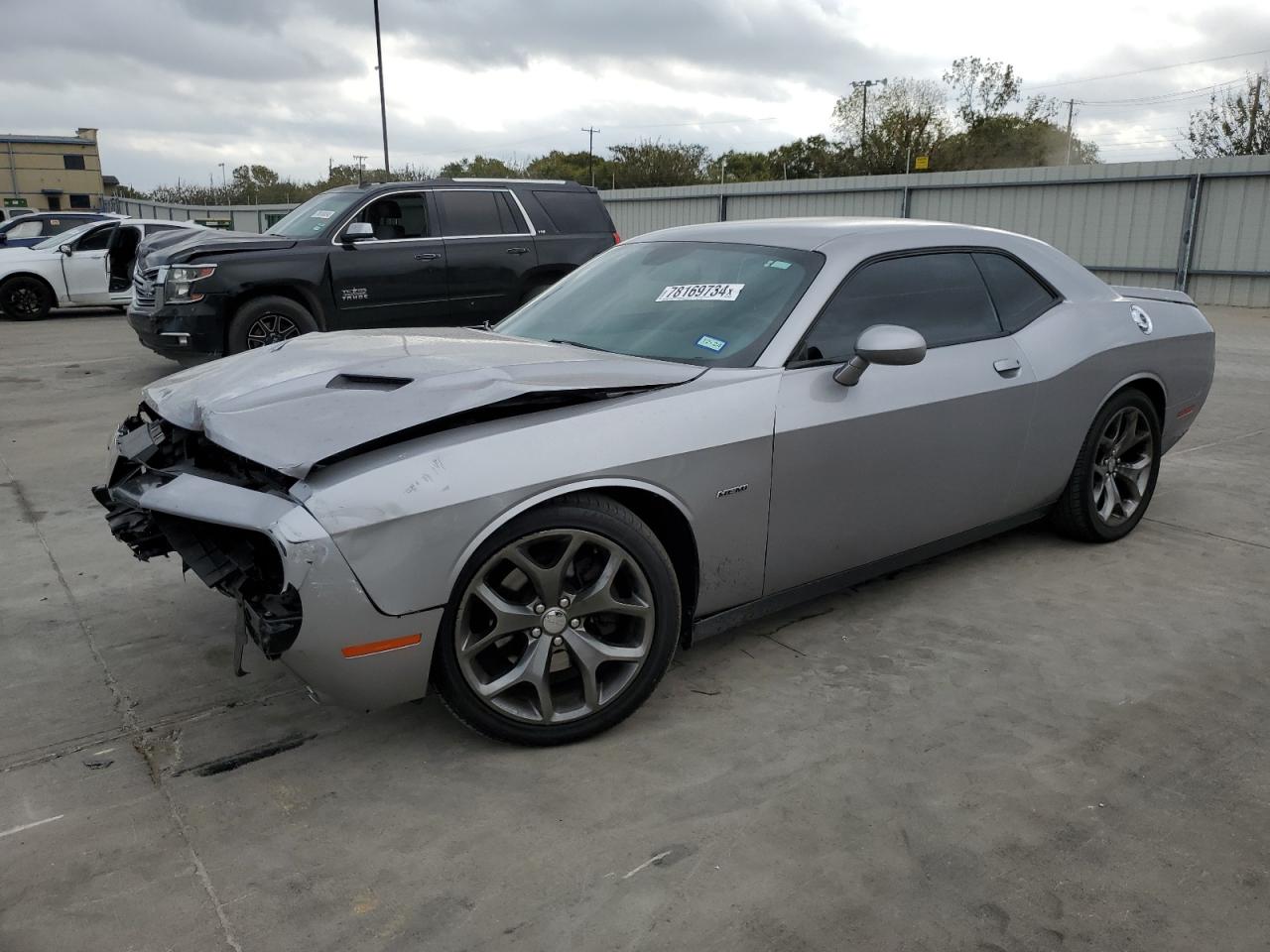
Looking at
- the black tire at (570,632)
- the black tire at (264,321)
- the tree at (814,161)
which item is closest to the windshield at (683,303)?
the black tire at (570,632)

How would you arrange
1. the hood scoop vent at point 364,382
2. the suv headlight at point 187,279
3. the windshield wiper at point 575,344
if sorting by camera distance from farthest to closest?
1. the suv headlight at point 187,279
2. the windshield wiper at point 575,344
3. the hood scoop vent at point 364,382

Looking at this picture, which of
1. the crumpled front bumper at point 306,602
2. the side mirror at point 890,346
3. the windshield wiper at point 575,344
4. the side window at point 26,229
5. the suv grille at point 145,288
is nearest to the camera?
the crumpled front bumper at point 306,602

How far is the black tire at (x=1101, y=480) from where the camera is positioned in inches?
178

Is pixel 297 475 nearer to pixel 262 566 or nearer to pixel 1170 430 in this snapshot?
pixel 262 566

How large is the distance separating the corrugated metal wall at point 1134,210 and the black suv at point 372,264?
12358mm

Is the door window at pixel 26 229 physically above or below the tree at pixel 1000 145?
below

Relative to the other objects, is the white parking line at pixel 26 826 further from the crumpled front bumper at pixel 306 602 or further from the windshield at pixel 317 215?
the windshield at pixel 317 215

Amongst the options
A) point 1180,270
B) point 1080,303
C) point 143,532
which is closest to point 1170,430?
point 1080,303

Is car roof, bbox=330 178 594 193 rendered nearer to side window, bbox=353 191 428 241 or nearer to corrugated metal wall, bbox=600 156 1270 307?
side window, bbox=353 191 428 241

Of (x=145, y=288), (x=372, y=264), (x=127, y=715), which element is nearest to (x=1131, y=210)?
(x=372, y=264)

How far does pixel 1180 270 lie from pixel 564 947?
18969 mm

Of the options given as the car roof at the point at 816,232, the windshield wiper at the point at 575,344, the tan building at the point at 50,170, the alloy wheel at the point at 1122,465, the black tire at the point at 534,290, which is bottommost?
the alloy wheel at the point at 1122,465

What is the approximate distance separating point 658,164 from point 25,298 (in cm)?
4088

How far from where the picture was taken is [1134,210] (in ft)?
60.4
